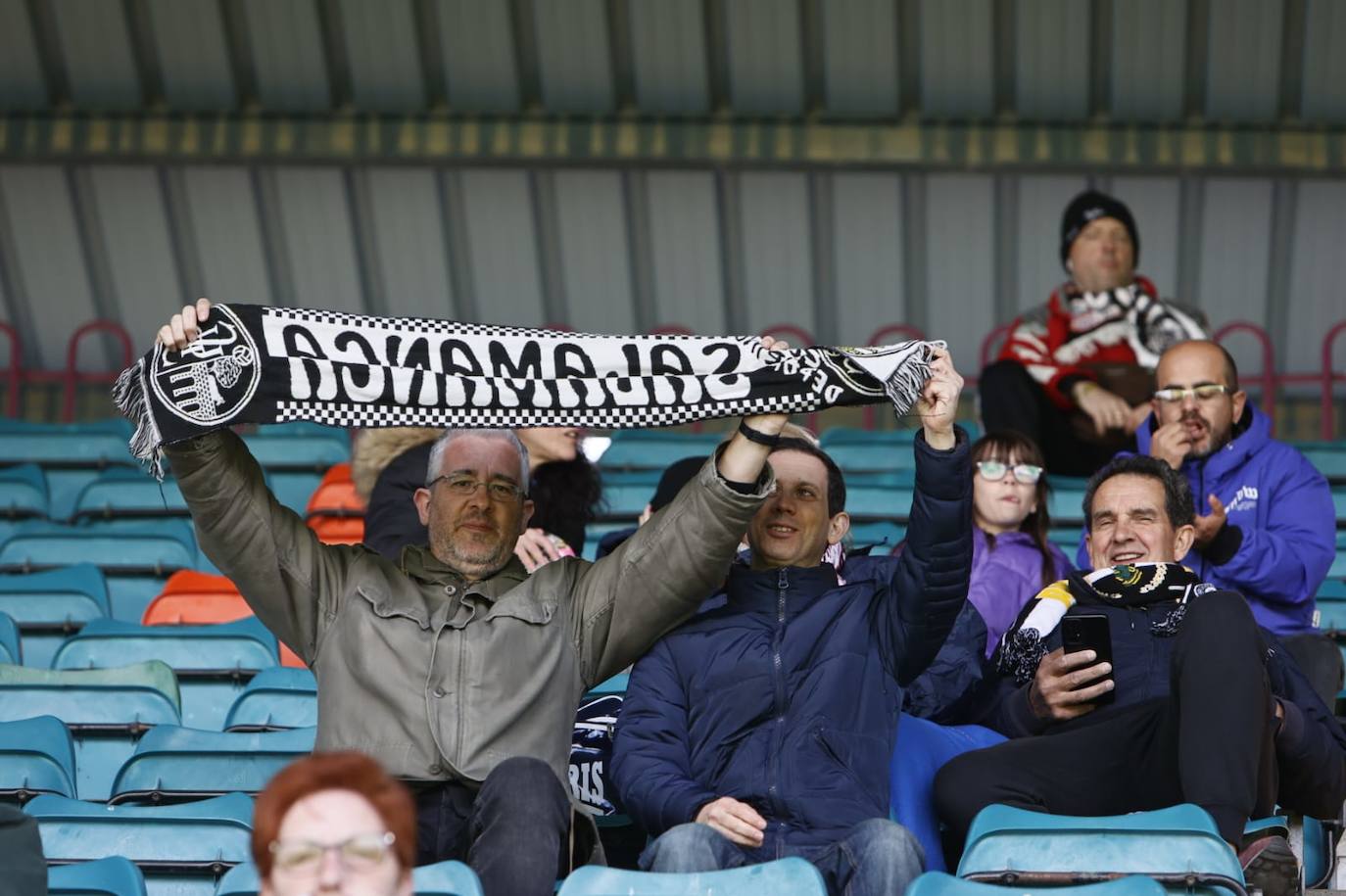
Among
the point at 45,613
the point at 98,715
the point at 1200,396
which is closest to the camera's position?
the point at 98,715

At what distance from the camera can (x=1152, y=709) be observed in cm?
430

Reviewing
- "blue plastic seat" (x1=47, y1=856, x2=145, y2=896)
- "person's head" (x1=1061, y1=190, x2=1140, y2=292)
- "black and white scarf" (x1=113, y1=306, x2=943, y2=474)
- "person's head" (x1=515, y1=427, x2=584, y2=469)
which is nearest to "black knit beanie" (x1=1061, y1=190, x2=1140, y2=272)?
"person's head" (x1=1061, y1=190, x2=1140, y2=292)

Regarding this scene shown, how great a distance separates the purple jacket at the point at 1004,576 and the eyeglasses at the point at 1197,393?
620mm

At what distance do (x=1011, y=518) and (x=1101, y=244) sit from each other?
253 cm

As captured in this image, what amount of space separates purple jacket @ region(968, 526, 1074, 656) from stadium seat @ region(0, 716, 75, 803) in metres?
2.24

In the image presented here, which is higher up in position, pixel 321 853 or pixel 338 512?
pixel 338 512

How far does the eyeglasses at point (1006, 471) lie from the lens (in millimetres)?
5551

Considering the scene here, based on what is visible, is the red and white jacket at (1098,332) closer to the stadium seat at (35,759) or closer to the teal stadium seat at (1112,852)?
the teal stadium seat at (1112,852)

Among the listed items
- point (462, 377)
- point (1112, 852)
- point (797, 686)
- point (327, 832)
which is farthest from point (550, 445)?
point (327, 832)

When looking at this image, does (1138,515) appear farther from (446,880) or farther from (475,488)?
(446,880)

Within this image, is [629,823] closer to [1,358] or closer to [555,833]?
[555,833]

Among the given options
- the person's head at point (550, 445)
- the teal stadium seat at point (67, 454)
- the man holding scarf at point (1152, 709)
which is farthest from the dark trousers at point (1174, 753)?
the teal stadium seat at point (67, 454)

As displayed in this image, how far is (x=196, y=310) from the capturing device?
4.43 m

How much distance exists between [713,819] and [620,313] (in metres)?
7.15
